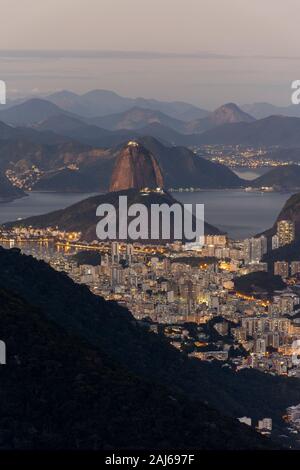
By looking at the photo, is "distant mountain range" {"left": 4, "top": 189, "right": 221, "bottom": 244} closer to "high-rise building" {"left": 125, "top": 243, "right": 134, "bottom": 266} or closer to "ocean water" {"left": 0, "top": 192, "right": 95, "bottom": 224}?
"ocean water" {"left": 0, "top": 192, "right": 95, "bottom": 224}

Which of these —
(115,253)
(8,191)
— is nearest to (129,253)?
(115,253)

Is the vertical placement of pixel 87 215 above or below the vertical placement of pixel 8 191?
below

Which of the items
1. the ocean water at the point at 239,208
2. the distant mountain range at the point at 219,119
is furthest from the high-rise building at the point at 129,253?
the distant mountain range at the point at 219,119

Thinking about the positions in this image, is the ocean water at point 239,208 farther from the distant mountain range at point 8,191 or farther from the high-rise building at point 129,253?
the high-rise building at point 129,253

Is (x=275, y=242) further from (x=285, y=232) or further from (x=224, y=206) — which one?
(x=224, y=206)
